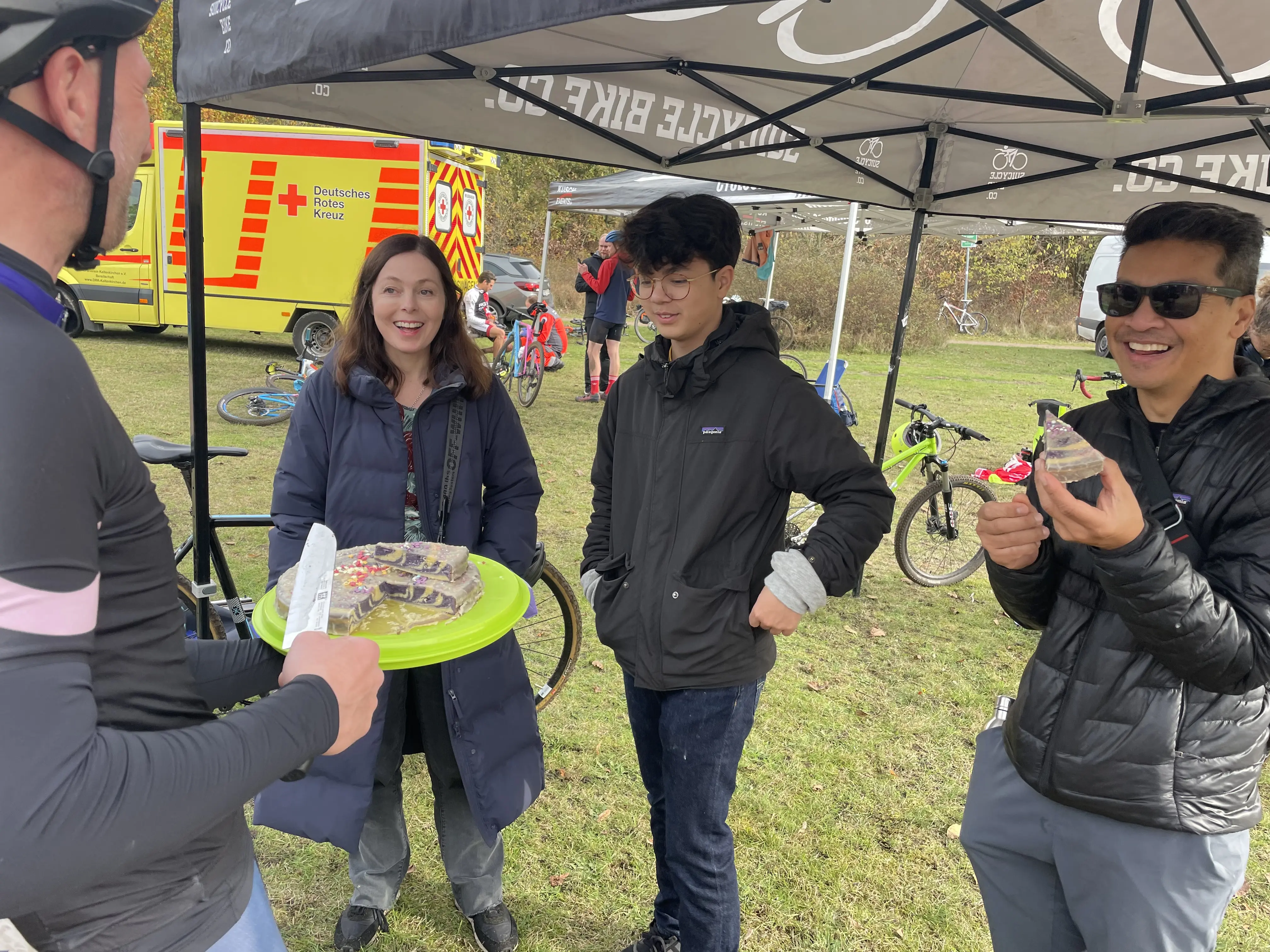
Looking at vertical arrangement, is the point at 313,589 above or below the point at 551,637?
above

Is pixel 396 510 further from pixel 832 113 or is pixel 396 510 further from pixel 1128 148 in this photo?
pixel 1128 148

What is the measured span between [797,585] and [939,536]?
437cm

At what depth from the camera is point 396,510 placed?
7.36 feet

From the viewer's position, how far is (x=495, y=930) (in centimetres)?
254

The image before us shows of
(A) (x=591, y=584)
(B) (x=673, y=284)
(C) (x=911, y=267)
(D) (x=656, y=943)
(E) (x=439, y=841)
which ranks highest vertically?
(C) (x=911, y=267)

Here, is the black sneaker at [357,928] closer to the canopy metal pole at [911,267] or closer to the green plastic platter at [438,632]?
the green plastic platter at [438,632]

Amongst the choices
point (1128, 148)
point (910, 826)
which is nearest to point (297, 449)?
point (910, 826)

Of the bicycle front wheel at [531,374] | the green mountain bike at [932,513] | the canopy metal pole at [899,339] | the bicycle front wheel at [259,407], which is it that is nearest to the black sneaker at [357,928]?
the canopy metal pole at [899,339]

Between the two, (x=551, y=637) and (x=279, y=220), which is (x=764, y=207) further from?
(x=551, y=637)

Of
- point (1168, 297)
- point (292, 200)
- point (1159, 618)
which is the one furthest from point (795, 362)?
point (1159, 618)

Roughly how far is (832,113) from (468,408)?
214cm

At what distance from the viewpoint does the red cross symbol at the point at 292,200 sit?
38.0 feet

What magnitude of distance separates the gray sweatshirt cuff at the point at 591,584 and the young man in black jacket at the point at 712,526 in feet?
0.13

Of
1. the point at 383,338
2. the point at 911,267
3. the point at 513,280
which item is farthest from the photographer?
the point at 513,280
